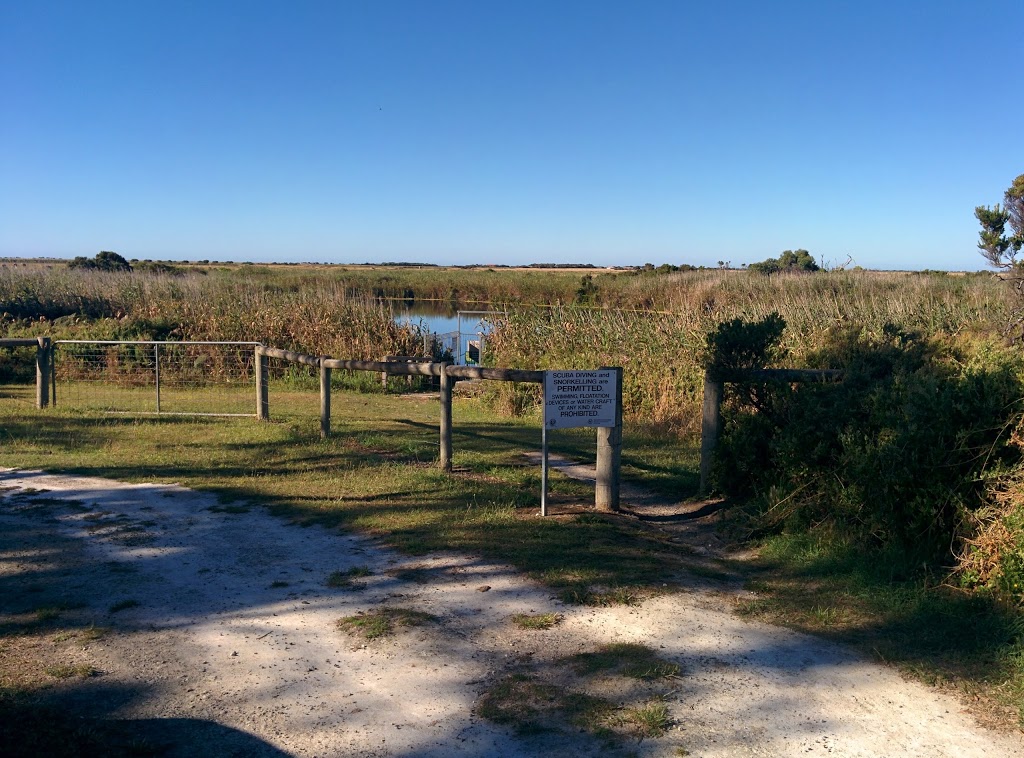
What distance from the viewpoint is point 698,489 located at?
347 inches

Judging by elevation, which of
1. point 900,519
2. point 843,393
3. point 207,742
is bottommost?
point 207,742

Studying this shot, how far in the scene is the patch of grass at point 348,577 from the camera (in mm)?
5895

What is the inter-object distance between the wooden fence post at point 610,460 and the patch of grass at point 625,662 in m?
3.08

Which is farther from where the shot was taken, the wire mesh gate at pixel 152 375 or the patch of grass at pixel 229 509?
the wire mesh gate at pixel 152 375

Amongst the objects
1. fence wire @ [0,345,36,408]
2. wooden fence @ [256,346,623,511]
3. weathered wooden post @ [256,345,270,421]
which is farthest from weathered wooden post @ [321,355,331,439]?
fence wire @ [0,345,36,408]

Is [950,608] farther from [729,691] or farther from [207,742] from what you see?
[207,742]

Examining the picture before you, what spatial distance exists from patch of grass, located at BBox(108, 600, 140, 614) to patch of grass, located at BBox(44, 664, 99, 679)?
0.84 meters

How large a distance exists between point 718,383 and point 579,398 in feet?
4.96

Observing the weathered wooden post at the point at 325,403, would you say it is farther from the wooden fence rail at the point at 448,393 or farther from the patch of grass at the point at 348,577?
the patch of grass at the point at 348,577

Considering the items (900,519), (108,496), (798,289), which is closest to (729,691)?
Result: (900,519)

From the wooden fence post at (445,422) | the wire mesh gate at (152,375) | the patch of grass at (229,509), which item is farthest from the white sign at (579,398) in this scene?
the wire mesh gate at (152,375)

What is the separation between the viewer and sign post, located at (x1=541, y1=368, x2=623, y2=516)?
755cm

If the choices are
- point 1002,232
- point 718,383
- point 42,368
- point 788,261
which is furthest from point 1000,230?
point 788,261

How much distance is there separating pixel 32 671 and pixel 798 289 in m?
20.2
